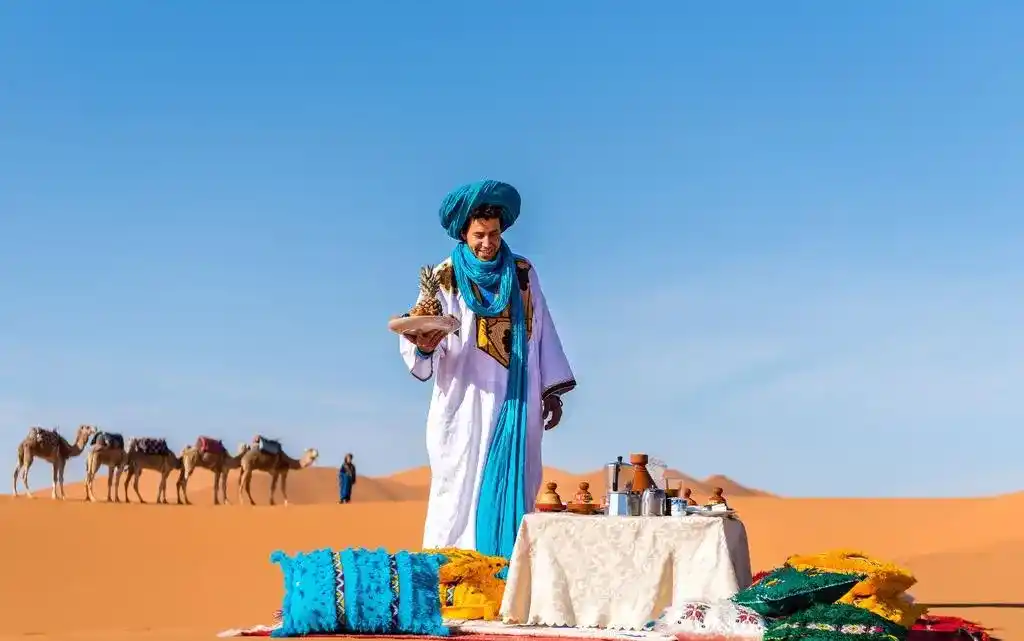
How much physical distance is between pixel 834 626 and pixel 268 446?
78.7 ft

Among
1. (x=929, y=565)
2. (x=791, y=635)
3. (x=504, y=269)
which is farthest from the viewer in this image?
(x=929, y=565)

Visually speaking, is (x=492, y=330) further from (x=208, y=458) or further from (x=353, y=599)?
(x=208, y=458)

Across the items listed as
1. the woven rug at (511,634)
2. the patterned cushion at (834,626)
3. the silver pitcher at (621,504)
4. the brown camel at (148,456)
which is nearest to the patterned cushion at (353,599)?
the woven rug at (511,634)

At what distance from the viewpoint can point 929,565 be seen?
16312 millimetres

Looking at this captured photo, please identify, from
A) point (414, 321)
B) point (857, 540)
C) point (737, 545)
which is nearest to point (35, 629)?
point (414, 321)

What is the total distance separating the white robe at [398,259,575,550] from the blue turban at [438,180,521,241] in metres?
0.33

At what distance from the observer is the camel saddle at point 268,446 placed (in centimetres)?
2964

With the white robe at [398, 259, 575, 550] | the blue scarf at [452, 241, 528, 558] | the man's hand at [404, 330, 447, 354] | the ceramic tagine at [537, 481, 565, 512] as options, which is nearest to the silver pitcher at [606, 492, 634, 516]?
the ceramic tagine at [537, 481, 565, 512]

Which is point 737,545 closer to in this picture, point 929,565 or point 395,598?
point 395,598

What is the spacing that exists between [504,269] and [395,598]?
3.13 meters

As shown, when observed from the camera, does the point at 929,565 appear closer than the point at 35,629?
No

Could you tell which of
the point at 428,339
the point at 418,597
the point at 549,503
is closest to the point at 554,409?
the point at 428,339

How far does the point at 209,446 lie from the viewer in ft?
96.4

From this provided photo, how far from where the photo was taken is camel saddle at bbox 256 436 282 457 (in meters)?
29.6
